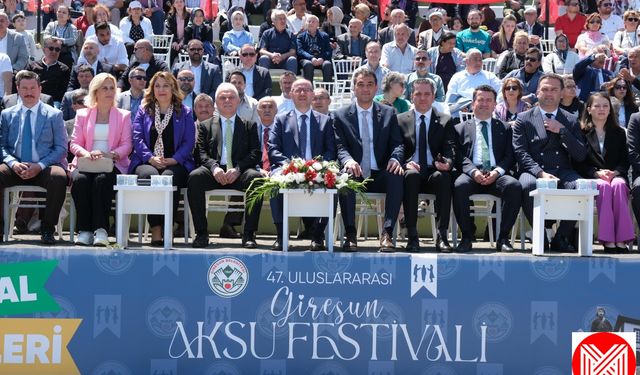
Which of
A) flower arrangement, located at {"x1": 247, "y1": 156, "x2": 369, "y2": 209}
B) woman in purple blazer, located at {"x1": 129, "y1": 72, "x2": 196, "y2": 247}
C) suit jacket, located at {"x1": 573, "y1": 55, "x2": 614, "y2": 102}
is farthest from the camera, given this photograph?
suit jacket, located at {"x1": 573, "y1": 55, "x2": 614, "y2": 102}

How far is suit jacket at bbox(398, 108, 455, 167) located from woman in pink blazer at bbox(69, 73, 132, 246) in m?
2.78

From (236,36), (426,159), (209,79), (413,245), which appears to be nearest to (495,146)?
(426,159)

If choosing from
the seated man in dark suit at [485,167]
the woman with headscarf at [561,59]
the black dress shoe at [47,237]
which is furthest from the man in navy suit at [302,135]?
the woman with headscarf at [561,59]

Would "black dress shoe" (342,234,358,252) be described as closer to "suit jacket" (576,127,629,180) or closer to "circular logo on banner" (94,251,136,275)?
"circular logo on banner" (94,251,136,275)

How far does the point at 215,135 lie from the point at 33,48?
294 inches

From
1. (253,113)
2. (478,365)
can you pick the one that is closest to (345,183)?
(478,365)

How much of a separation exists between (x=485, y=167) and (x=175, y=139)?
10.3 ft

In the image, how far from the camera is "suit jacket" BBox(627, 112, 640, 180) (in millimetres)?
12938

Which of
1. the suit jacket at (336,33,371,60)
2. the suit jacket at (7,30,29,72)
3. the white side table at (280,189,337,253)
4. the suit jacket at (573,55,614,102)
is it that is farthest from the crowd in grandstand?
the suit jacket at (336,33,371,60)

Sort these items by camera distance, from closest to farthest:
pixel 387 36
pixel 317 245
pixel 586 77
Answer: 1. pixel 317 245
2. pixel 586 77
3. pixel 387 36

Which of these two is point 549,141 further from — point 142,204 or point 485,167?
point 142,204

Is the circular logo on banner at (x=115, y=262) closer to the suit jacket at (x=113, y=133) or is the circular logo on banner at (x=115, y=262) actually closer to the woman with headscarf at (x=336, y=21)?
the suit jacket at (x=113, y=133)

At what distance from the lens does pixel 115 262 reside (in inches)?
448

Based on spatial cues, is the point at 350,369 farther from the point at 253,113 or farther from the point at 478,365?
the point at 253,113
